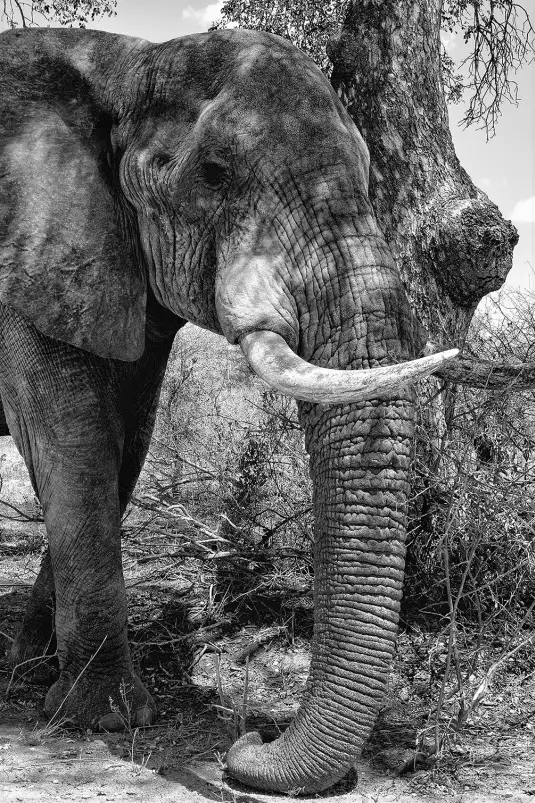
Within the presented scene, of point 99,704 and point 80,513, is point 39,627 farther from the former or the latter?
point 80,513

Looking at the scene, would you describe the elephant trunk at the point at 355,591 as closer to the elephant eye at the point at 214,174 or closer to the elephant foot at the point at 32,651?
the elephant eye at the point at 214,174

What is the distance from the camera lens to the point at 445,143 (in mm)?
5914

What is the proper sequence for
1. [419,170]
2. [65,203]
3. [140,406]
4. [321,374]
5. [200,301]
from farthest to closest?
[419,170] → [140,406] → [65,203] → [200,301] → [321,374]

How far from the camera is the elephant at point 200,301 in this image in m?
3.50

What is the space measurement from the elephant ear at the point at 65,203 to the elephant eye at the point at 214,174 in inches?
23.8

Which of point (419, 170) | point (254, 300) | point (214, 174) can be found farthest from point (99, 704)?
point (419, 170)

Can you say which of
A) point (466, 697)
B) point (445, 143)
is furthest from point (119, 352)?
point (445, 143)

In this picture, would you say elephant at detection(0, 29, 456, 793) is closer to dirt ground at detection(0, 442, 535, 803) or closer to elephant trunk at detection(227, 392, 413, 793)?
elephant trunk at detection(227, 392, 413, 793)

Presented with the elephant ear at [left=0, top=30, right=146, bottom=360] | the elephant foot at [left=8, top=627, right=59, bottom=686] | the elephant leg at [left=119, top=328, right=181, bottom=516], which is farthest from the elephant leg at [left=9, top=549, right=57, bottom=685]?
the elephant ear at [left=0, top=30, right=146, bottom=360]

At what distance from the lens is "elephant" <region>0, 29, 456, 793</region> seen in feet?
11.5

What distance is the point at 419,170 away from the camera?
5.77 m

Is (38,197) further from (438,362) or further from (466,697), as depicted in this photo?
(466,697)

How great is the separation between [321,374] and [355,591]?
0.81m

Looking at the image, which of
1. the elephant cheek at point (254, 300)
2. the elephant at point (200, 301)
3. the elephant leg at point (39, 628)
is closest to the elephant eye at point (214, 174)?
the elephant at point (200, 301)
